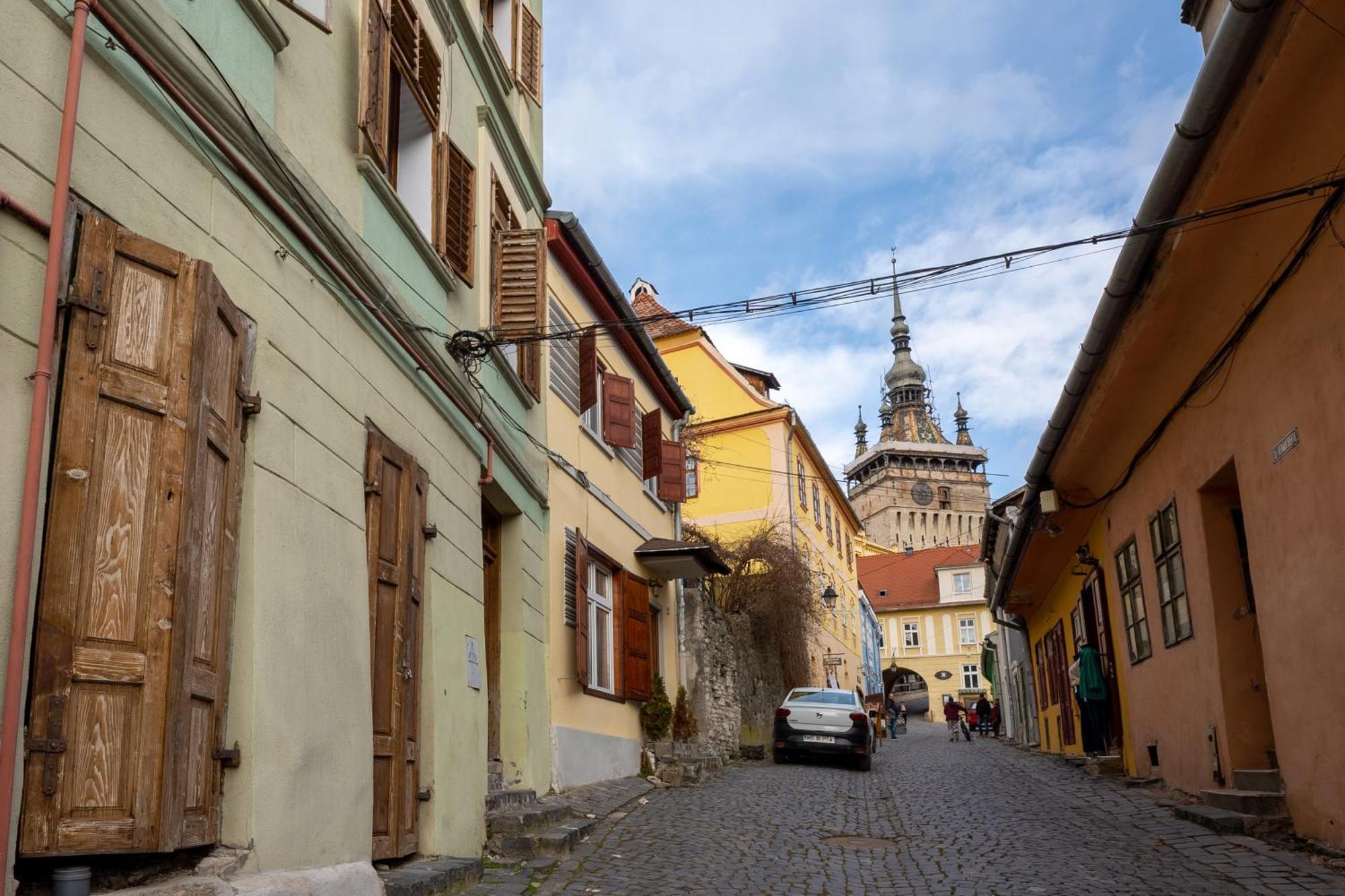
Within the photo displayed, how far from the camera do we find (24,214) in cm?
402

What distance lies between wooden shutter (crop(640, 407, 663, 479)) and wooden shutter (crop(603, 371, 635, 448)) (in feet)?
6.63

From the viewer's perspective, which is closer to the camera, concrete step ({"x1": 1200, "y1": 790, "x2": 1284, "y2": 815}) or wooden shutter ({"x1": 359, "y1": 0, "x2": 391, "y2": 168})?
wooden shutter ({"x1": 359, "y1": 0, "x2": 391, "y2": 168})

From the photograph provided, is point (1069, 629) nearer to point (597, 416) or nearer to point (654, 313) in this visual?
point (597, 416)

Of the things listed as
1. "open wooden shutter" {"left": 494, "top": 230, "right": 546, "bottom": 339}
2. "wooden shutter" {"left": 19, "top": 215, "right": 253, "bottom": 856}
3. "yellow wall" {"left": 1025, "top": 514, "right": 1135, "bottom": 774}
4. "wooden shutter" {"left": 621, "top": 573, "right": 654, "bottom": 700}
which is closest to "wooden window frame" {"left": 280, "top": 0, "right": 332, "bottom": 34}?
"wooden shutter" {"left": 19, "top": 215, "right": 253, "bottom": 856}

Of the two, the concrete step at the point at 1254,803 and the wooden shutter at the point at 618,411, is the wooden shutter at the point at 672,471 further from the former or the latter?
the concrete step at the point at 1254,803

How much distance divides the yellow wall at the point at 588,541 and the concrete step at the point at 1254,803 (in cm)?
604

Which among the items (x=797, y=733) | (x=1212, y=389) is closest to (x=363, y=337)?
(x=1212, y=389)

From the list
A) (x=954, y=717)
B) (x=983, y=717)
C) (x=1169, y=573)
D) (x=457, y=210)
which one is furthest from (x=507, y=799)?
(x=983, y=717)

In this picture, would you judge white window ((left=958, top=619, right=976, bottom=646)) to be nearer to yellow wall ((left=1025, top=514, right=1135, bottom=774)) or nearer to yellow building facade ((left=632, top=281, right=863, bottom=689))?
yellow building facade ((left=632, top=281, right=863, bottom=689))

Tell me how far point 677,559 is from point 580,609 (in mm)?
3981

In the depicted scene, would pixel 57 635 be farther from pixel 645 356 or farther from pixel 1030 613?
pixel 1030 613

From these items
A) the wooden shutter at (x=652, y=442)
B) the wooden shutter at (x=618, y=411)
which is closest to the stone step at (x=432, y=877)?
the wooden shutter at (x=618, y=411)

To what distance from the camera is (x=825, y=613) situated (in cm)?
3706

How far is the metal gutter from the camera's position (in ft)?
19.9
